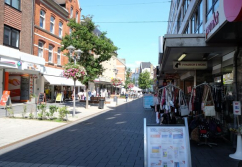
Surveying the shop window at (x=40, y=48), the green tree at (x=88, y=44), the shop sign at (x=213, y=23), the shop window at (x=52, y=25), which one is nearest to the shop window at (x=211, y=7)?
the shop sign at (x=213, y=23)

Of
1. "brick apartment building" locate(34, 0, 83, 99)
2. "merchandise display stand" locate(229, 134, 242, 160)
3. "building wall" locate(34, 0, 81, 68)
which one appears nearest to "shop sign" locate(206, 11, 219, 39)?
"merchandise display stand" locate(229, 134, 242, 160)

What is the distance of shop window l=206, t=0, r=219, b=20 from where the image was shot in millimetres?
8135

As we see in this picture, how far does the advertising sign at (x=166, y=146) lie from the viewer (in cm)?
395

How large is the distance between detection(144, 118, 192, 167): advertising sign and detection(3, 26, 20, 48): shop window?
17892mm

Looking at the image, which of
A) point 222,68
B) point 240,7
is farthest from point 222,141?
point 240,7

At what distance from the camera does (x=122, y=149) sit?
6352mm

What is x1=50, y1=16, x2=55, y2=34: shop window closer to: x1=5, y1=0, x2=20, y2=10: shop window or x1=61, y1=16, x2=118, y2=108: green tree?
x1=5, y1=0, x2=20, y2=10: shop window

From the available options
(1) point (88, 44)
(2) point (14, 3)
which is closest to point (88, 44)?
(1) point (88, 44)

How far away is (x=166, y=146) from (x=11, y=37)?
18.9 meters

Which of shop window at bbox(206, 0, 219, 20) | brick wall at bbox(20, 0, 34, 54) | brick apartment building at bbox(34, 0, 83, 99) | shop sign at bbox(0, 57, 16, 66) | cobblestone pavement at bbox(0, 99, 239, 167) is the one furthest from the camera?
brick apartment building at bbox(34, 0, 83, 99)

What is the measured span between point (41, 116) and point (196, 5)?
10.4 metres

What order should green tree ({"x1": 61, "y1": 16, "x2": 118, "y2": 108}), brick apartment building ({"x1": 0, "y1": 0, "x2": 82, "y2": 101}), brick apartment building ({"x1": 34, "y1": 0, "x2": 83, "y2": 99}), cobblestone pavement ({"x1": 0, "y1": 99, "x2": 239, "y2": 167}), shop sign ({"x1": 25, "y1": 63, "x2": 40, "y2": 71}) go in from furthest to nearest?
1. brick apartment building ({"x1": 34, "y1": 0, "x2": 83, "y2": 99})
2. shop sign ({"x1": 25, "y1": 63, "x2": 40, "y2": 71})
3. green tree ({"x1": 61, "y1": 16, "x2": 118, "y2": 108})
4. brick apartment building ({"x1": 0, "y1": 0, "x2": 82, "y2": 101})
5. cobblestone pavement ({"x1": 0, "y1": 99, "x2": 239, "y2": 167})

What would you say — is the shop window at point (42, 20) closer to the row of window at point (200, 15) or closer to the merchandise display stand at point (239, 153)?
the row of window at point (200, 15)

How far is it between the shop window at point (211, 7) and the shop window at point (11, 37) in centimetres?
1587
